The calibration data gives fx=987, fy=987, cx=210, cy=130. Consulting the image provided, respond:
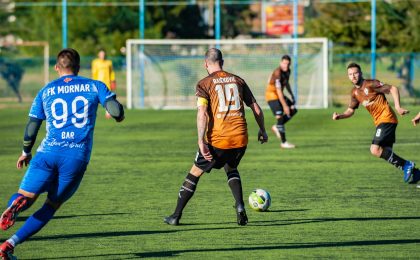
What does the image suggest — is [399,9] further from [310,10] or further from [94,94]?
[94,94]

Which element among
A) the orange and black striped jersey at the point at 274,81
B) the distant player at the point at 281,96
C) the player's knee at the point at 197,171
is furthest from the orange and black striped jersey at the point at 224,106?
the orange and black striped jersey at the point at 274,81

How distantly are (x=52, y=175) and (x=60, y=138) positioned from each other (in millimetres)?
316

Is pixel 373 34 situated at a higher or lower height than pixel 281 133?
higher

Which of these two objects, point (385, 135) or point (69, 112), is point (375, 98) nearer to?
point (385, 135)

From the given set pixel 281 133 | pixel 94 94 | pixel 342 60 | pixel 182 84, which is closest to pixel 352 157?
pixel 281 133

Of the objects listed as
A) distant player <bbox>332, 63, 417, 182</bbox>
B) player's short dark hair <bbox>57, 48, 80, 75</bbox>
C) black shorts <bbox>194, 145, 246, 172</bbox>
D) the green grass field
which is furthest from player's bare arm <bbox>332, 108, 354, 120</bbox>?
player's short dark hair <bbox>57, 48, 80, 75</bbox>

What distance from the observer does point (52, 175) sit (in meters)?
8.25

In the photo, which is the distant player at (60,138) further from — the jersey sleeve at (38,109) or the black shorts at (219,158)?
the black shorts at (219,158)

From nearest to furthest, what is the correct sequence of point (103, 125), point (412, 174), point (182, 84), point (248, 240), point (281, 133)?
1. point (248, 240)
2. point (412, 174)
3. point (281, 133)
4. point (103, 125)
5. point (182, 84)

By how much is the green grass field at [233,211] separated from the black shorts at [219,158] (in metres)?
0.66

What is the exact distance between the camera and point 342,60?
3959 cm

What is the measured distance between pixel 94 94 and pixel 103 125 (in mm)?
19708

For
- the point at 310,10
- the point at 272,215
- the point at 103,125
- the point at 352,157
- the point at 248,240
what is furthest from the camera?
the point at 310,10

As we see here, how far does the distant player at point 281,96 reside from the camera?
66.0ft
